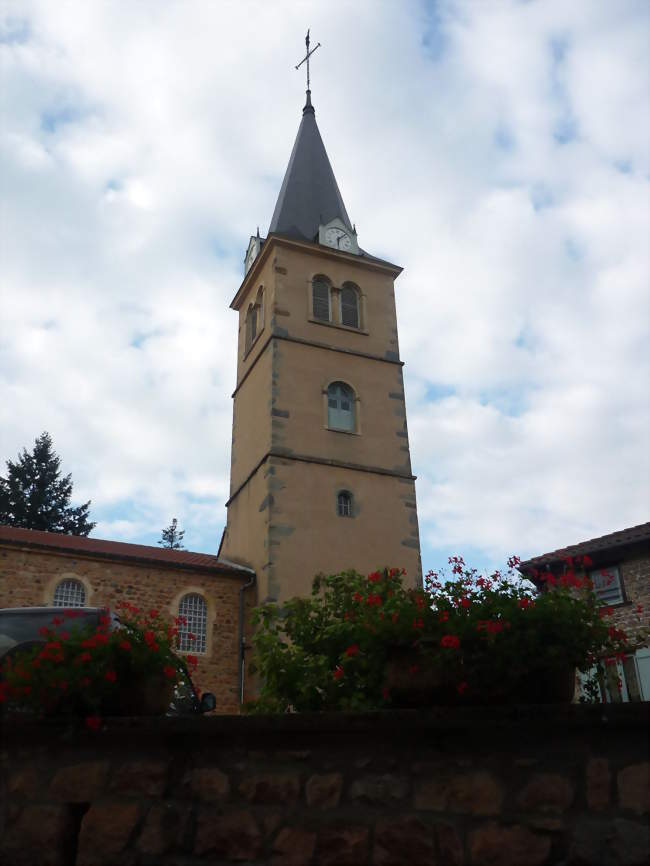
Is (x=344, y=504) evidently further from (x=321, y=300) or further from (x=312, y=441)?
(x=321, y=300)

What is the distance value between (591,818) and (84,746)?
93.5 inches

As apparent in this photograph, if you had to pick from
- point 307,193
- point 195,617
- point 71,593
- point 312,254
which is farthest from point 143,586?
point 307,193

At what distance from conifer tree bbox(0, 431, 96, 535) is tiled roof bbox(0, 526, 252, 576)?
17.2 meters

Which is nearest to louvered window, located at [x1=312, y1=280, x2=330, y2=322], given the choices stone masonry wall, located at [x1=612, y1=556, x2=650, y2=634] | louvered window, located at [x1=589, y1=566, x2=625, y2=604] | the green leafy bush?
louvered window, located at [x1=589, y1=566, x2=625, y2=604]

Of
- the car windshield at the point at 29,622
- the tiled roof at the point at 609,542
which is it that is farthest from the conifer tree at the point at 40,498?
the car windshield at the point at 29,622

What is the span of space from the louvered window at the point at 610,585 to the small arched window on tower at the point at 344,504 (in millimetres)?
6529

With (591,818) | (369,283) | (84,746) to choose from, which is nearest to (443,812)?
(591,818)

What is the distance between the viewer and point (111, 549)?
19.8 m

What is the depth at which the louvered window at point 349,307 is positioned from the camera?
81.6 feet

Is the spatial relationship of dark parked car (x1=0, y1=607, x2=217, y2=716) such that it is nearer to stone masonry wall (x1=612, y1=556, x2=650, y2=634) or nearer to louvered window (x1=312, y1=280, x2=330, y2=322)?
stone masonry wall (x1=612, y1=556, x2=650, y2=634)

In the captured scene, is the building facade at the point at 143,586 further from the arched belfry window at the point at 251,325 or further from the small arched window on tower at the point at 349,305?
the small arched window on tower at the point at 349,305

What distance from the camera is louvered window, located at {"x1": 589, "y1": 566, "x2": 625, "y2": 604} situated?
58.0 feet

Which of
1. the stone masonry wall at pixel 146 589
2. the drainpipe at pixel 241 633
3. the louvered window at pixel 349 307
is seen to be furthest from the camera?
the louvered window at pixel 349 307

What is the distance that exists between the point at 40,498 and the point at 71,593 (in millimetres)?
20782
